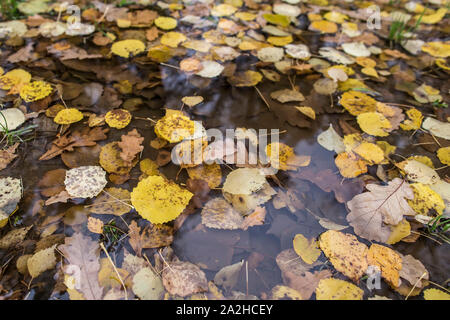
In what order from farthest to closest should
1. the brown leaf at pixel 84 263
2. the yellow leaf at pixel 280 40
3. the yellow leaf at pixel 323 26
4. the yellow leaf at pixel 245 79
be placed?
the yellow leaf at pixel 323 26 < the yellow leaf at pixel 280 40 < the yellow leaf at pixel 245 79 < the brown leaf at pixel 84 263

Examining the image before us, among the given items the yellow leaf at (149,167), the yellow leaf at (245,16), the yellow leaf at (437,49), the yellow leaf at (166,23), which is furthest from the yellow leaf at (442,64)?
the yellow leaf at (149,167)

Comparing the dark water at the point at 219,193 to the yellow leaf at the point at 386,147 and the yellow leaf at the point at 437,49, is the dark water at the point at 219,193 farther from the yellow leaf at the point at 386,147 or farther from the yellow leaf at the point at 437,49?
the yellow leaf at the point at 437,49

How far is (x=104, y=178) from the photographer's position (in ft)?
4.78

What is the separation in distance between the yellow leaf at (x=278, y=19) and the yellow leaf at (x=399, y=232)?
1.99 meters

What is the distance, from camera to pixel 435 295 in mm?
1180

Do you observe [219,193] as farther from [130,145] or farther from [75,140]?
[75,140]

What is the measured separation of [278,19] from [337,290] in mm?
2359

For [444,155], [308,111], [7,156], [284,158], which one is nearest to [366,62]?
[308,111]

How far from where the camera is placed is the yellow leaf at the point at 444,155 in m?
1.64

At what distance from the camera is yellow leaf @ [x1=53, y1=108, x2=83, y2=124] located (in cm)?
168

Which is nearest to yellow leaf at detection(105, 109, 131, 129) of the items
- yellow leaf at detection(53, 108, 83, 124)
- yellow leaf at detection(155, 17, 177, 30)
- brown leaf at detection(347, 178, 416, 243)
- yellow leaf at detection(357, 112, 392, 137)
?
yellow leaf at detection(53, 108, 83, 124)

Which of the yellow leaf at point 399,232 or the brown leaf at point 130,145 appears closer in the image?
the yellow leaf at point 399,232

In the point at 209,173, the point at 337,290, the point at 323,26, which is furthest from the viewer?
the point at 323,26

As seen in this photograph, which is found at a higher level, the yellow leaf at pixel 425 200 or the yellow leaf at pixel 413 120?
the yellow leaf at pixel 413 120
